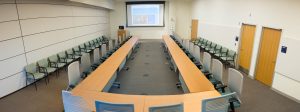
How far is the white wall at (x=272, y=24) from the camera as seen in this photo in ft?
15.8

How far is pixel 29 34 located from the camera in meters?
5.91

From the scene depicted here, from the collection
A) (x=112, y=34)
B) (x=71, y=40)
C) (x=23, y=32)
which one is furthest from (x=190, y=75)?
(x=112, y=34)

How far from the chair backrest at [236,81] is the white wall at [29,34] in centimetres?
572

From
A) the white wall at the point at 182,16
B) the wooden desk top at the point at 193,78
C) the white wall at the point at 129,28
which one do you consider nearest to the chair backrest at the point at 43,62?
the wooden desk top at the point at 193,78

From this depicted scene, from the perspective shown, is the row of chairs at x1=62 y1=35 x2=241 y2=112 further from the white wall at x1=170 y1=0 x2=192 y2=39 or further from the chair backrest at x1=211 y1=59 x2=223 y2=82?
the white wall at x1=170 y1=0 x2=192 y2=39

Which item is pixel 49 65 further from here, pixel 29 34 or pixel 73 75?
pixel 73 75

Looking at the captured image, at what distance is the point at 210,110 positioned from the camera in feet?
8.58

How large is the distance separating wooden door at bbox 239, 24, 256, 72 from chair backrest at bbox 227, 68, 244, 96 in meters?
3.60

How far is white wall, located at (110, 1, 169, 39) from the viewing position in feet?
49.9

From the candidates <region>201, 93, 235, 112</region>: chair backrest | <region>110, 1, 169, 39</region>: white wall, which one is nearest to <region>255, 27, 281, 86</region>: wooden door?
<region>201, 93, 235, 112</region>: chair backrest

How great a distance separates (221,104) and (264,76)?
424 centimetres

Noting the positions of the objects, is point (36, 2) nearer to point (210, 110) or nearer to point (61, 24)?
point (61, 24)

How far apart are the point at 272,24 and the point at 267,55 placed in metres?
0.97

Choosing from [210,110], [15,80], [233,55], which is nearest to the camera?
[210,110]
